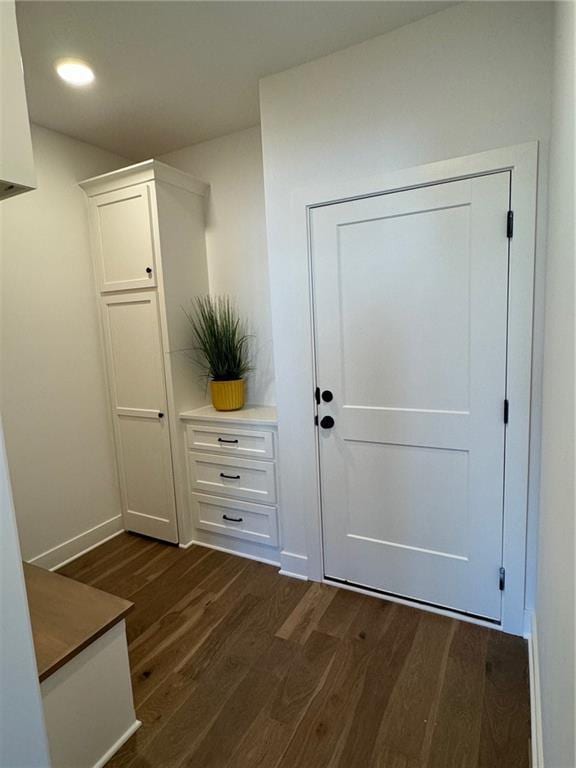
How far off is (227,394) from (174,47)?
1.77 m

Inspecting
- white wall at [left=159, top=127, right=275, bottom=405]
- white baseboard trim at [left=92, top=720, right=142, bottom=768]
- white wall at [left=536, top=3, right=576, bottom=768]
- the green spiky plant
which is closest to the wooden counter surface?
white baseboard trim at [left=92, top=720, right=142, bottom=768]

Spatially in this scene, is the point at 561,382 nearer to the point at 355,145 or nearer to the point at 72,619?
the point at 355,145

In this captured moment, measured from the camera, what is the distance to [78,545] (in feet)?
9.04

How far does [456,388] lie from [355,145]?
120 centimetres

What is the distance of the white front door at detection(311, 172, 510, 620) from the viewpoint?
177cm

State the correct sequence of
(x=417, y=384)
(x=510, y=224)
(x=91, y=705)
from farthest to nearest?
(x=417, y=384) → (x=510, y=224) → (x=91, y=705)

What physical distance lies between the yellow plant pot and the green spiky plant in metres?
0.05

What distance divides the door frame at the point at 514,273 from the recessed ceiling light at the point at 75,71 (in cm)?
113

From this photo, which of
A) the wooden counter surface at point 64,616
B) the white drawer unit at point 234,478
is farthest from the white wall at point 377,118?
the wooden counter surface at point 64,616

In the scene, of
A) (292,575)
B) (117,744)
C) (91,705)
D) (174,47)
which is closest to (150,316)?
(174,47)

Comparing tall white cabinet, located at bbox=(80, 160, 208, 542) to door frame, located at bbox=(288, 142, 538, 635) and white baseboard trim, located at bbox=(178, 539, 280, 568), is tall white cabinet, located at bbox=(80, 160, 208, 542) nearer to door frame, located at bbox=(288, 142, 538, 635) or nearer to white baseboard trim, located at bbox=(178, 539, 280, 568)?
white baseboard trim, located at bbox=(178, 539, 280, 568)

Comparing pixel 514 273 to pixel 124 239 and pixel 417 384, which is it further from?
pixel 124 239

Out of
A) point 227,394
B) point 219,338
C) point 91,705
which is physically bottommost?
point 91,705

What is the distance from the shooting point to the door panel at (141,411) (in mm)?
2711
